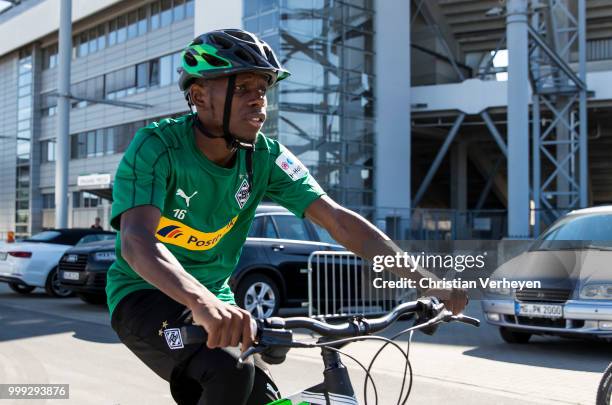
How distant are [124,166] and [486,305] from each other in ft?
22.3

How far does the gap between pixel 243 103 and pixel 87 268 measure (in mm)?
10096

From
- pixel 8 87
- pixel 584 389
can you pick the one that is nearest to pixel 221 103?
pixel 584 389

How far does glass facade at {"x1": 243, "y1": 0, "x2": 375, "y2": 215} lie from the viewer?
25.6 meters

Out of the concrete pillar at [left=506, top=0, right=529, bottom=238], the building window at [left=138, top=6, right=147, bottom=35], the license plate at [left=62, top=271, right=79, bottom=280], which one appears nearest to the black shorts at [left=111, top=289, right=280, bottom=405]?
the license plate at [left=62, top=271, right=79, bottom=280]

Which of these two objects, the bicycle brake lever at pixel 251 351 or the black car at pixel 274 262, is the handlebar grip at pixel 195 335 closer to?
the bicycle brake lever at pixel 251 351

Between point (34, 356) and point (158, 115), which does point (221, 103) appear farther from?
point (158, 115)

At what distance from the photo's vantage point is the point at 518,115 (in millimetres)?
18953

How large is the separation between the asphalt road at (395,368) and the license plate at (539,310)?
432 millimetres

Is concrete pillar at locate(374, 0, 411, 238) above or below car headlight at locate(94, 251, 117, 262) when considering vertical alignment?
above

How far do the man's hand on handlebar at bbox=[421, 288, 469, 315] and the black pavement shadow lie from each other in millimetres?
6720

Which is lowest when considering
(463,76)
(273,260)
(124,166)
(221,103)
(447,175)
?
(273,260)

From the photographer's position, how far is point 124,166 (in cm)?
234

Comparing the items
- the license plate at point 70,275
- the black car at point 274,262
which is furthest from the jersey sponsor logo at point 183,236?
the license plate at point 70,275

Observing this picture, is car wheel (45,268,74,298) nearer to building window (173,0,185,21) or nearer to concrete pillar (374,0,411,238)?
concrete pillar (374,0,411,238)
